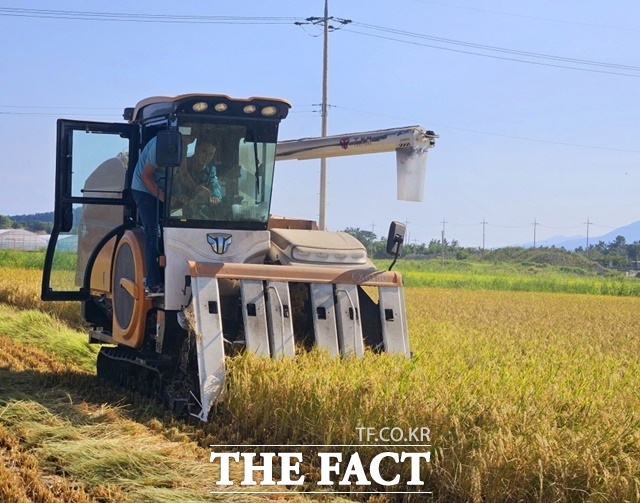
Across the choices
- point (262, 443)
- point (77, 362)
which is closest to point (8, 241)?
point (77, 362)

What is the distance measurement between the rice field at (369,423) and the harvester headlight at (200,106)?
236 centimetres

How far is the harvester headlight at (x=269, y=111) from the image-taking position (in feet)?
27.9

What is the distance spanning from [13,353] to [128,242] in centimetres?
300

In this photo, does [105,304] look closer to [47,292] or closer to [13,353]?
[47,292]

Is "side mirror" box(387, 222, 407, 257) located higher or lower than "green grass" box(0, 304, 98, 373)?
higher

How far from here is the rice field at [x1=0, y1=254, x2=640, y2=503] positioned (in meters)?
5.39

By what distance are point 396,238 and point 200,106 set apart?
7.20 ft

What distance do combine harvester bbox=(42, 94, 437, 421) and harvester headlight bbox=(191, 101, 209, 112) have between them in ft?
0.04

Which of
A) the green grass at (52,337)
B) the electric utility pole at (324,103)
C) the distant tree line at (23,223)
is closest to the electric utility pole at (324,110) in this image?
the electric utility pole at (324,103)

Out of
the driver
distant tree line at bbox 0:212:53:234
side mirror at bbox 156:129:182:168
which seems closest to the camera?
side mirror at bbox 156:129:182:168

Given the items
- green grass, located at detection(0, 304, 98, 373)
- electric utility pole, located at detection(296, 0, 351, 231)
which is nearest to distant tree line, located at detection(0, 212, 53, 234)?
electric utility pole, located at detection(296, 0, 351, 231)

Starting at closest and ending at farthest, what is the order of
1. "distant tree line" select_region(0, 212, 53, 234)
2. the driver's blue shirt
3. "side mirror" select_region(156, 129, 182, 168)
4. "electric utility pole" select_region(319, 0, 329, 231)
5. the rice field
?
the rice field < "side mirror" select_region(156, 129, 182, 168) < the driver's blue shirt < "electric utility pole" select_region(319, 0, 329, 231) < "distant tree line" select_region(0, 212, 53, 234)

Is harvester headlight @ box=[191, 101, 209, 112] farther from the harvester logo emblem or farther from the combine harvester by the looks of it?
the harvester logo emblem

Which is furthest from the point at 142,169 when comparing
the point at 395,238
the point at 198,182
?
the point at 395,238
